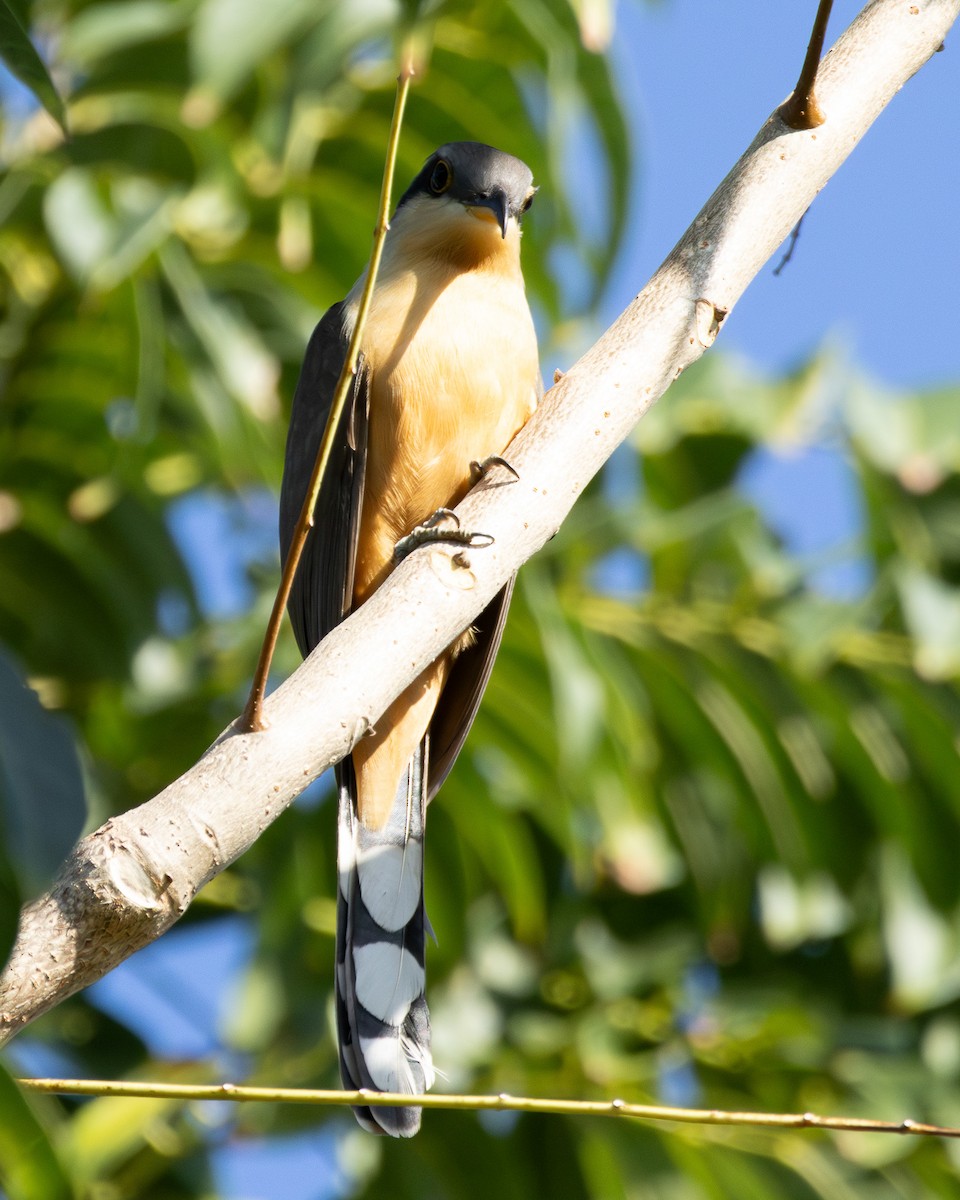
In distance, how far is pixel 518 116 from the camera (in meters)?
4.79

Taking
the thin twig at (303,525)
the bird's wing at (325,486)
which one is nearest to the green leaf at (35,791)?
the thin twig at (303,525)

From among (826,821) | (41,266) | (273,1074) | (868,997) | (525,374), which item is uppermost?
(41,266)

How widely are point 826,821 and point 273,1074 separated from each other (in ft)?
6.23

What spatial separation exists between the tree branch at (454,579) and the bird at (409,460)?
80cm

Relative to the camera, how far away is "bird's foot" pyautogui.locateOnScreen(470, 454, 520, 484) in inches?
99.3

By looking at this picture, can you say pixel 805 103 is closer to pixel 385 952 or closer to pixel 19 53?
pixel 19 53

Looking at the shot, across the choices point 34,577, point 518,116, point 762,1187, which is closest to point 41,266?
point 34,577

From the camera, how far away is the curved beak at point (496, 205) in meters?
3.87

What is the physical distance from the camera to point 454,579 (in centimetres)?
235

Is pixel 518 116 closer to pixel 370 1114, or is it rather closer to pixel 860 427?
pixel 860 427

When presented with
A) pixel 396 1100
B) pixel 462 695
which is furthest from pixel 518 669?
pixel 396 1100

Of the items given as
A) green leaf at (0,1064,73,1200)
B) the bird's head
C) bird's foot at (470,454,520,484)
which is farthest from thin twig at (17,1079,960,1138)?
the bird's head

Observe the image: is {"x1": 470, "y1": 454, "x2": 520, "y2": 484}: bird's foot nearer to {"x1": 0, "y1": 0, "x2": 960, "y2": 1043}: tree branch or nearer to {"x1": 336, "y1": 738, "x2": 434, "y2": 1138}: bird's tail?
{"x1": 0, "y1": 0, "x2": 960, "y2": 1043}: tree branch

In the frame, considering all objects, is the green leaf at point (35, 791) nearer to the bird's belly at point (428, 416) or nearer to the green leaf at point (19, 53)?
the green leaf at point (19, 53)
